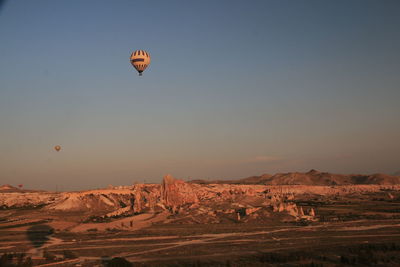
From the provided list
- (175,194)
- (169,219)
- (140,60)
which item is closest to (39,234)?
(169,219)

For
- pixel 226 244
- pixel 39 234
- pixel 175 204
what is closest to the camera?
pixel 226 244

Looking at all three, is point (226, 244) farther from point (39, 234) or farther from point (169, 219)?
point (39, 234)

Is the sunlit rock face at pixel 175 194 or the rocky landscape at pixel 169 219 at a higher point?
the sunlit rock face at pixel 175 194

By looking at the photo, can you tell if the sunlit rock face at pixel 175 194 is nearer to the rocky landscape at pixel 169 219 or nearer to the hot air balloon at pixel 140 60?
the rocky landscape at pixel 169 219

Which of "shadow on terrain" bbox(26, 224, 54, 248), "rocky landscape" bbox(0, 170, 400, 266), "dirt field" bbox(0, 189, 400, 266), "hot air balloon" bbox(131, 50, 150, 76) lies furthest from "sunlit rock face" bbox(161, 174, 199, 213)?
"hot air balloon" bbox(131, 50, 150, 76)

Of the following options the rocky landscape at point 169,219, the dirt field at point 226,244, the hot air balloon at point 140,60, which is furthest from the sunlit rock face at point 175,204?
the hot air balloon at point 140,60

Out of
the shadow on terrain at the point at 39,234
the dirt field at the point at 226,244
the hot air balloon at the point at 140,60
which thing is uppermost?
the hot air balloon at the point at 140,60

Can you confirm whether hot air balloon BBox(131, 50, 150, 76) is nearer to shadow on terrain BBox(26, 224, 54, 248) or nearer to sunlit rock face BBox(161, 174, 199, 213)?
shadow on terrain BBox(26, 224, 54, 248)

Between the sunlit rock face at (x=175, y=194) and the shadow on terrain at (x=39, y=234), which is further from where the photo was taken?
the sunlit rock face at (x=175, y=194)
